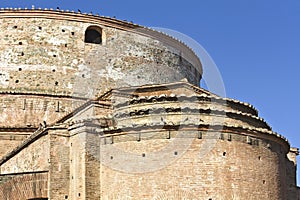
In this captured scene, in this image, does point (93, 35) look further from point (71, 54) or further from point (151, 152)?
point (151, 152)

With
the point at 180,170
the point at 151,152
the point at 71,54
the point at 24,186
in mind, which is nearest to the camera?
the point at 180,170

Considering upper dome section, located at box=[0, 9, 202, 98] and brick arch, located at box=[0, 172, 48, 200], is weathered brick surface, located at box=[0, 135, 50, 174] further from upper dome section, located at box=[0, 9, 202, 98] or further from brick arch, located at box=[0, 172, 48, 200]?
upper dome section, located at box=[0, 9, 202, 98]

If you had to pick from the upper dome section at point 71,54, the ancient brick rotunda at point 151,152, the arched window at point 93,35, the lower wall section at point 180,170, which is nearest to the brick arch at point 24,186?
the ancient brick rotunda at point 151,152

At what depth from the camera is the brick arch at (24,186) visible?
14.7 meters

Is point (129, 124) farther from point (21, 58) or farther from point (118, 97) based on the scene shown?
point (21, 58)

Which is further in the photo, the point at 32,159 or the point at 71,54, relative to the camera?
the point at 71,54

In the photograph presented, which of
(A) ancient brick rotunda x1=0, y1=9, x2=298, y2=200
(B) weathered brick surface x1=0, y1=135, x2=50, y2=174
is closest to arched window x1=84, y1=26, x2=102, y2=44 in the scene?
(A) ancient brick rotunda x1=0, y1=9, x2=298, y2=200

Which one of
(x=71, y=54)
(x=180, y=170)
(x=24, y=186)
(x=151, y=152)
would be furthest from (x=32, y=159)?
(x=71, y=54)

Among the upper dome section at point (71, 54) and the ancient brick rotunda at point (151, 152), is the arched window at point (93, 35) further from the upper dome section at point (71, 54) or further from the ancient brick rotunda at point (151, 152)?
the ancient brick rotunda at point (151, 152)

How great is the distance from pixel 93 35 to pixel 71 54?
1.51 m

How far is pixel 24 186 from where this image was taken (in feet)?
49.3

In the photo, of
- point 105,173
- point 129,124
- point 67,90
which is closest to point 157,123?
point 129,124

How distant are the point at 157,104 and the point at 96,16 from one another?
777cm

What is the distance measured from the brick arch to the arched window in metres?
8.29
